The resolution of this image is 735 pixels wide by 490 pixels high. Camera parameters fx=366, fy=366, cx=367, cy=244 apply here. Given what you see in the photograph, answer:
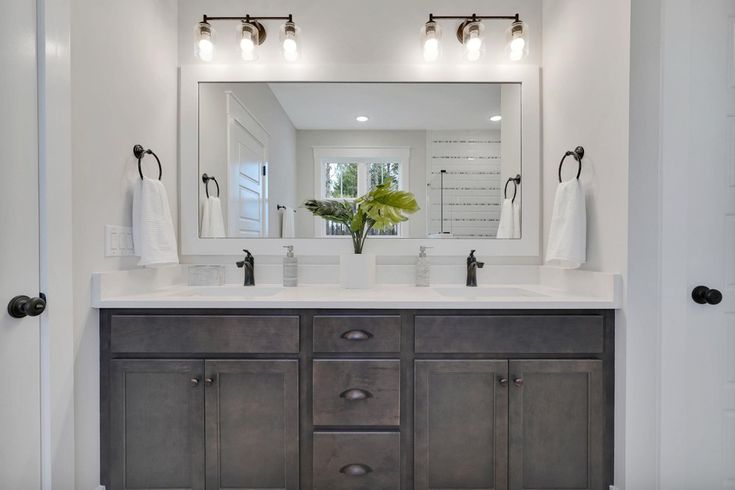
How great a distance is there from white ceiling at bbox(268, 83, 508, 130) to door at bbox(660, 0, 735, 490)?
2.60 feet

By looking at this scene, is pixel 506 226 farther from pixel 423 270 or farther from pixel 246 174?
pixel 246 174

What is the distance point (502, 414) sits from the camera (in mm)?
1350

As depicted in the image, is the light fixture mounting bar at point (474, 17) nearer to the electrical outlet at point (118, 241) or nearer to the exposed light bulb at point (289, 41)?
the exposed light bulb at point (289, 41)

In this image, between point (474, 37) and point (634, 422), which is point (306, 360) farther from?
point (474, 37)

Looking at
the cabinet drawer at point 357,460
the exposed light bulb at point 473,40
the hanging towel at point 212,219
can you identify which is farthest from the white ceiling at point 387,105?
the cabinet drawer at point 357,460

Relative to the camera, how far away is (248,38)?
1825mm

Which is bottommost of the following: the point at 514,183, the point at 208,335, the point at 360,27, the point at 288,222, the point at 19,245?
the point at 208,335

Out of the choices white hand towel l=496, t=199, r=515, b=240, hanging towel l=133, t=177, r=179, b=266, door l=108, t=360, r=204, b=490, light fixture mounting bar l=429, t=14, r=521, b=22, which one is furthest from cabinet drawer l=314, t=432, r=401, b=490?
light fixture mounting bar l=429, t=14, r=521, b=22

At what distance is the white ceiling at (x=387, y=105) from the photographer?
1930 millimetres

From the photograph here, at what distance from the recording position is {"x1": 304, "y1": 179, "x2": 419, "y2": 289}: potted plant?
1.74 m

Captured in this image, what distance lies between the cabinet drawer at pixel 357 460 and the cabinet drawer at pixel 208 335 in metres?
0.37

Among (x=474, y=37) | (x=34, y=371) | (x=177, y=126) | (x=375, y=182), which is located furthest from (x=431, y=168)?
(x=34, y=371)

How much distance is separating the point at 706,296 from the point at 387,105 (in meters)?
1.57

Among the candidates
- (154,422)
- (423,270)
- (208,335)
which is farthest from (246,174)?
(154,422)
